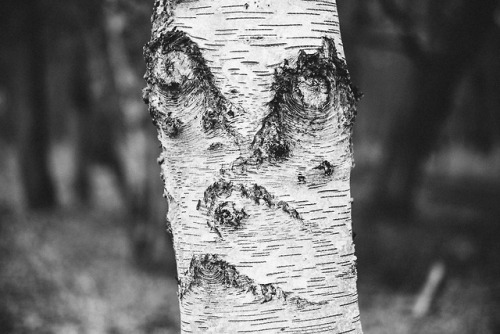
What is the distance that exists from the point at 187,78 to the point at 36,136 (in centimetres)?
1413

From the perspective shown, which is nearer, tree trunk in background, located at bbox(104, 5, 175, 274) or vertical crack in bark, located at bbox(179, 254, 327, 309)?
vertical crack in bark, located at bbox(179, 254, 327, 309)

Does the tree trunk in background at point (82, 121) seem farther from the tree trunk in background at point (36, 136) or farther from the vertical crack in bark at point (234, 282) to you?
the vertical crack in bark at point (234, 282)

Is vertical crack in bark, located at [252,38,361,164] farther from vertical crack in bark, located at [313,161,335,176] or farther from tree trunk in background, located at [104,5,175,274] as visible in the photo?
tree trunk in background, located at [104,5,175,274]

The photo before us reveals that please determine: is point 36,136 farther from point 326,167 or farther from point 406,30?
point 326,167

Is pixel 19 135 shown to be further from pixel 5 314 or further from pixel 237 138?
pixel 237 138

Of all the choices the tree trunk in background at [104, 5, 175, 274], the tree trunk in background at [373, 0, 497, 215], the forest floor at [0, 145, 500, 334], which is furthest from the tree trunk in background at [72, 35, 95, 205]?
the tree trunk in background at [373, 0, 497, 215]

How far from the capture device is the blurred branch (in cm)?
706

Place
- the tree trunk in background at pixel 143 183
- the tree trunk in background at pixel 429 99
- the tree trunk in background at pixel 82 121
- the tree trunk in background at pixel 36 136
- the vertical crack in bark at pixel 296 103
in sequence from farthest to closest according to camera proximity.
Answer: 1. the tree trunk in background at pixel 82 121
2. the tree trunk in background at pixel 36 136
3. the tree trunk in background at pixel 143 183
4. the tree trunk in background at pixel 429 99
5. the vertical crack in bark at pixel 296 103

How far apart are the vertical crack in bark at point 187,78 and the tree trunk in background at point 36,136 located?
13840mm

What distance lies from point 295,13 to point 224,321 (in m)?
0.81

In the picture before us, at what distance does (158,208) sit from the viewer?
8.56 m

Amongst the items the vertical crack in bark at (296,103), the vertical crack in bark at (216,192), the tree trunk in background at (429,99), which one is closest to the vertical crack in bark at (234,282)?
the vertical crack in bark at (216,192)

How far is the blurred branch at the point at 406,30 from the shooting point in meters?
7.06

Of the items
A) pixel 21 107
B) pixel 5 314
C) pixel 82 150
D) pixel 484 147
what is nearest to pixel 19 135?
pixel 21 107
